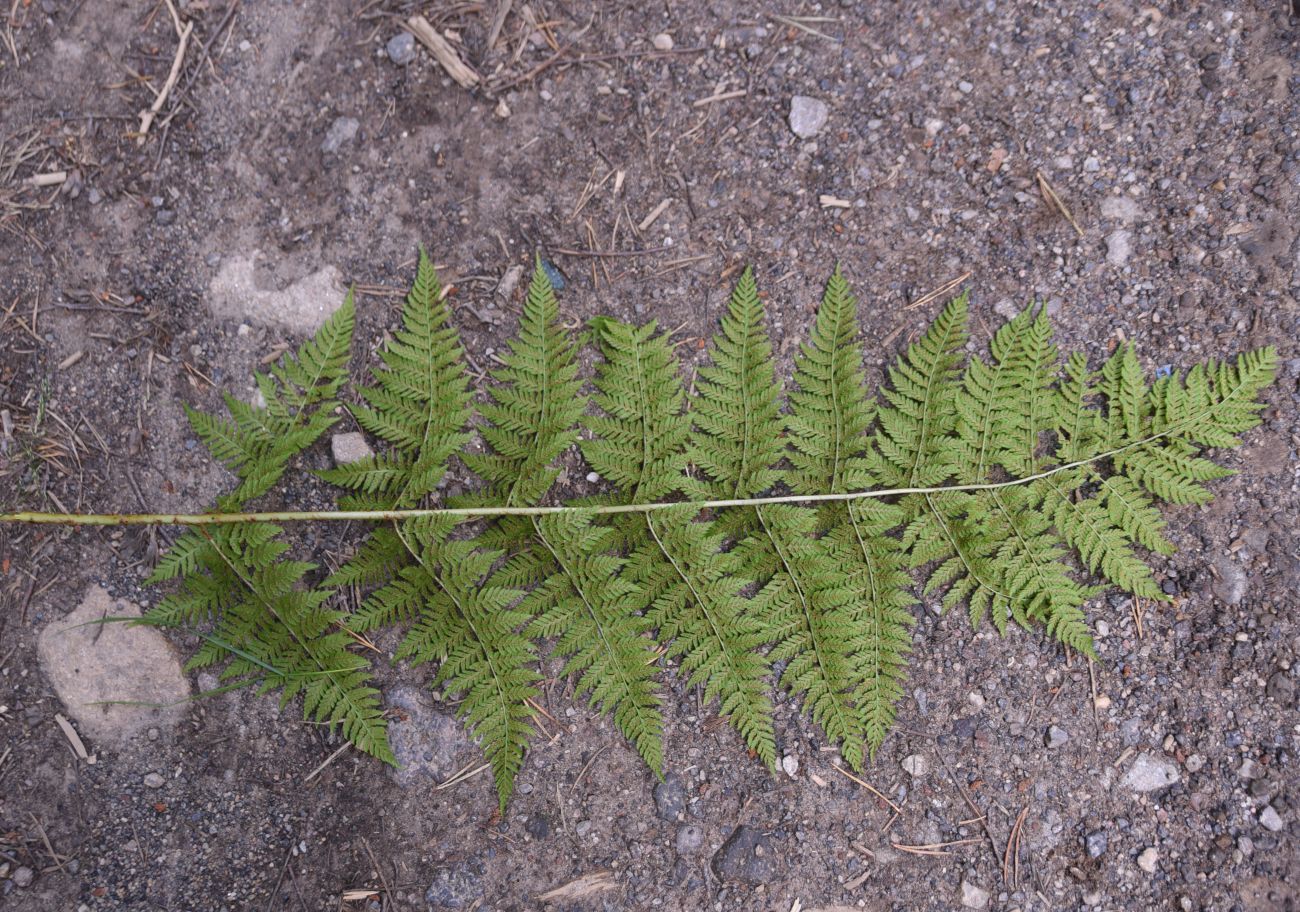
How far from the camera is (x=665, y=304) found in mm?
3373

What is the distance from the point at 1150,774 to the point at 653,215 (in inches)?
120

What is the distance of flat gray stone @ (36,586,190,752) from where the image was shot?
3170mm

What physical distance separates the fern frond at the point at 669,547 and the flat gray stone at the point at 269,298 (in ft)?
4.00

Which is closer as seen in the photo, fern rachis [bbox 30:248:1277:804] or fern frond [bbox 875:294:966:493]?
fern rachis [bbox 30:248:1277:804]

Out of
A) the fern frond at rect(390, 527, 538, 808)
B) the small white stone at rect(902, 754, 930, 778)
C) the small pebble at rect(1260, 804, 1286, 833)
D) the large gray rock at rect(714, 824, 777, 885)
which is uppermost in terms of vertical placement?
the fern frond at rect(390, 527, 538, 808)

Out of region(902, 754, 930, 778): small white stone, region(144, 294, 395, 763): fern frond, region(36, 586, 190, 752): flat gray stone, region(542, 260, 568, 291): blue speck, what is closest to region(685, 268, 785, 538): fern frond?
region(542, 260, 568, 291): blue speck

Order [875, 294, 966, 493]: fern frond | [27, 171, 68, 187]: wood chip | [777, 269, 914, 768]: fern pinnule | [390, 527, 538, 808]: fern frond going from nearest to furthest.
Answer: [390, 527, 538, 808]: fern frond < [777, 269, 914, 768]: fern pinnule < [875, 294, 966, 493]: fern frond < [27, 171, 68, 187]: wood chip

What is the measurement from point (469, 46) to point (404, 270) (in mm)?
1005

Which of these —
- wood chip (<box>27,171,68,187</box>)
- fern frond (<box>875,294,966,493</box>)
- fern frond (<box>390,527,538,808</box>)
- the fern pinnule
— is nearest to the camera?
fern frond (<box>390,527,538,808</box>)

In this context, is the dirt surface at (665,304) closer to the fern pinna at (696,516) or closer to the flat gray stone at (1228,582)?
the flat gray stone at (1228,582)

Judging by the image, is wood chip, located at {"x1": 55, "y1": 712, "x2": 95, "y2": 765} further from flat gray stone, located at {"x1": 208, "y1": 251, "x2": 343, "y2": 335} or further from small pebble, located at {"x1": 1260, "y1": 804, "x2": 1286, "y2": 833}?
small pebble, located at {"x1": 1260, "y1": 804, "x2": 1286, "y2": 833}

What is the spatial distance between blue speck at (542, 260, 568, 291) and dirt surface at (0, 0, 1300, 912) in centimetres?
6

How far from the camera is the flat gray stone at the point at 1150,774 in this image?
10.4 feet

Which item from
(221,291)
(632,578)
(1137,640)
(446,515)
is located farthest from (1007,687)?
(221,291)
